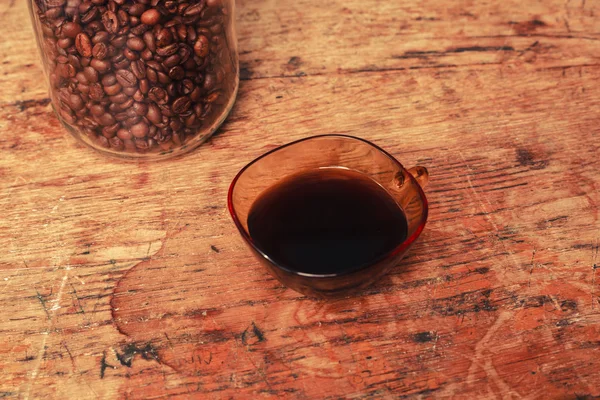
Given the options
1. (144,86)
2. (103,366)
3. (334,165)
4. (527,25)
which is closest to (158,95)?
(144,86)

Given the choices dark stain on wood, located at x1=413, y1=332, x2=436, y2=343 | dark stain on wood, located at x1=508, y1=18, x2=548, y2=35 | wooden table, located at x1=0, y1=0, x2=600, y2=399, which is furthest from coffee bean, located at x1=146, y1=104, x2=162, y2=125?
dark stain on wood, located at x1=508, y1=18, x2=548, y2=35

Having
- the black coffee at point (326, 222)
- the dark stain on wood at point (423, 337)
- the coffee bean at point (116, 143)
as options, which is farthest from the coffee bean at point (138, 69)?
A: the dark stain on wood at point (423, 337)

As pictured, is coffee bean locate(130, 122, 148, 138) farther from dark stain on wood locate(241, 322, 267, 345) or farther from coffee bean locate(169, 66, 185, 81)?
dark stain on wood locate(241, 322, 267, 345)

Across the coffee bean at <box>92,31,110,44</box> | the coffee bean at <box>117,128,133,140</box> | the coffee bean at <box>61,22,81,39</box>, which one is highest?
the coffee bean at <box>61,22,81,39</box>

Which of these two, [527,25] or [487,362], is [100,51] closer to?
[487,362]

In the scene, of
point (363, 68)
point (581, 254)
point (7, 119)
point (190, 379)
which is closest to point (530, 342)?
point (581, 254)

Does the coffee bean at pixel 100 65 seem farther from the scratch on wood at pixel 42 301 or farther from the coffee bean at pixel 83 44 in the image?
the scratch on wood at pixel 42 301

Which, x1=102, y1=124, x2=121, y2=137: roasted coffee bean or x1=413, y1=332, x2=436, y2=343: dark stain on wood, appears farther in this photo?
x1=102, y1=124, x2=121, y2=137: roasted coffee bean
